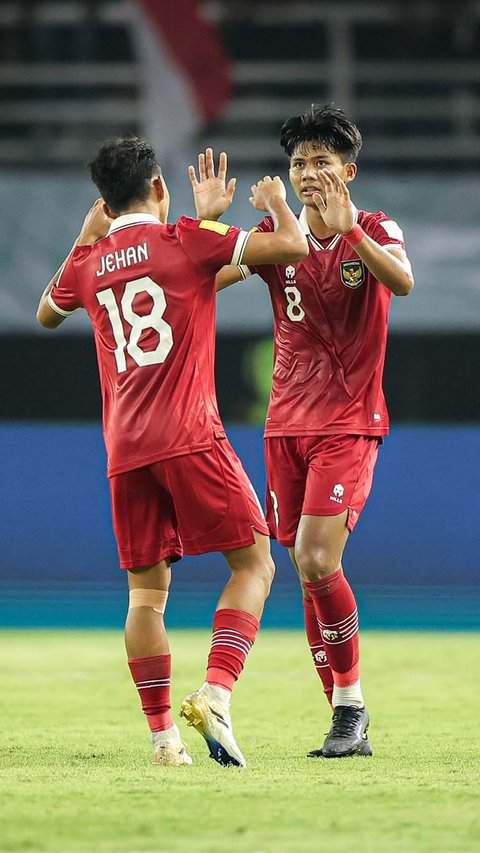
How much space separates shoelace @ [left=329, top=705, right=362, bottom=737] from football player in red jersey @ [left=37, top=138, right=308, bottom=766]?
55 centimetres

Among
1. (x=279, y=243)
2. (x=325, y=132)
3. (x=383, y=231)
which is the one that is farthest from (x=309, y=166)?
(x=279, y=243)

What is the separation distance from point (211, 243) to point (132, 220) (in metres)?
0.35

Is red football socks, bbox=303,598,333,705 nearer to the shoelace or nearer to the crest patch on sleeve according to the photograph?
the shoelace

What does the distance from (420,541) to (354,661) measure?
778cm

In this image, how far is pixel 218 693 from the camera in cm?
477

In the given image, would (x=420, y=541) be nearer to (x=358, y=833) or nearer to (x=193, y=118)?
(x=193, y=118)

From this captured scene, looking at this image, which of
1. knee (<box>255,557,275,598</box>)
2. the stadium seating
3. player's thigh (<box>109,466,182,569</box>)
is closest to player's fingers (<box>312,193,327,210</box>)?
player's thigh (<box>109,466,182,569</box>)

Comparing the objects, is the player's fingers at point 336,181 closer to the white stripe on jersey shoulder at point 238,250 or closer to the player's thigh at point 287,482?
the white stripe on jersey shoulder at point 238,250

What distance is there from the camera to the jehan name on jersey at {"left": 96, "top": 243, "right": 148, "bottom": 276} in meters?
4.92

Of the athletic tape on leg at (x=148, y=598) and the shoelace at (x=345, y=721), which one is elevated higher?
the athletic tape on leg at (x=148, y=598)

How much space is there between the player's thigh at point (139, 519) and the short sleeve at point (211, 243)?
780mm

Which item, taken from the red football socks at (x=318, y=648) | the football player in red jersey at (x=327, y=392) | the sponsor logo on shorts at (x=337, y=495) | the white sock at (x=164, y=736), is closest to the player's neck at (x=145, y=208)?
the football player in red jersey at (x=327, y=392)

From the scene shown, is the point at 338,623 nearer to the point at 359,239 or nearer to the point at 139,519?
the point at 139,519

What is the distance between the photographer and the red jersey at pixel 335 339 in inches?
218
